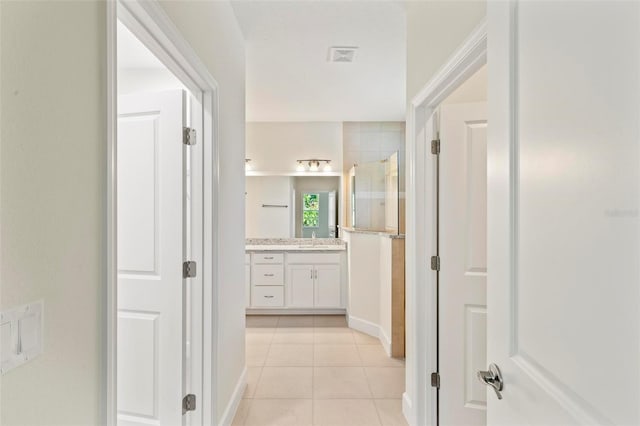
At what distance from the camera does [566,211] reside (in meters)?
0.61

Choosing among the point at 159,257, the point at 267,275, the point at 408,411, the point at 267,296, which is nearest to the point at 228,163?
the point at 159,257

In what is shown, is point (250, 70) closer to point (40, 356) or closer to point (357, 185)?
point (357, 185)

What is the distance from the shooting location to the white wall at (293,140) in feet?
15.3

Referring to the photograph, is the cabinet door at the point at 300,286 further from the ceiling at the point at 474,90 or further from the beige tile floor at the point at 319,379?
the ceiling at the point at 474,90

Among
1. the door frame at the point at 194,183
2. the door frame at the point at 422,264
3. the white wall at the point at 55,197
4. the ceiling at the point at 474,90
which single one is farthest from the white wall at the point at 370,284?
the white wall at the point at 55,197

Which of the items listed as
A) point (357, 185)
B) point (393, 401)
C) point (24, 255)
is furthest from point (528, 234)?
point (357, 185)

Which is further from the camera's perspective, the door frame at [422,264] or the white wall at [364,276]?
the white wall at [364,276]

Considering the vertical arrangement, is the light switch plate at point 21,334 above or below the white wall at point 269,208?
below

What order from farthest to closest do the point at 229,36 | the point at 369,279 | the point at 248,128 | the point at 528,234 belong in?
the point at 248,128
the point at 369,279
the point at 229,36
the point at 528,234

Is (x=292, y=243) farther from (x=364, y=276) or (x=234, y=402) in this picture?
(x=234, y=402)

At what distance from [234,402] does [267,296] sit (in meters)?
2.08

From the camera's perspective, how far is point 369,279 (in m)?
3.59

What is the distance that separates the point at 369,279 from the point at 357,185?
4.05 ft

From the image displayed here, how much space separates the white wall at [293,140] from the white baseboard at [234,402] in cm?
295
